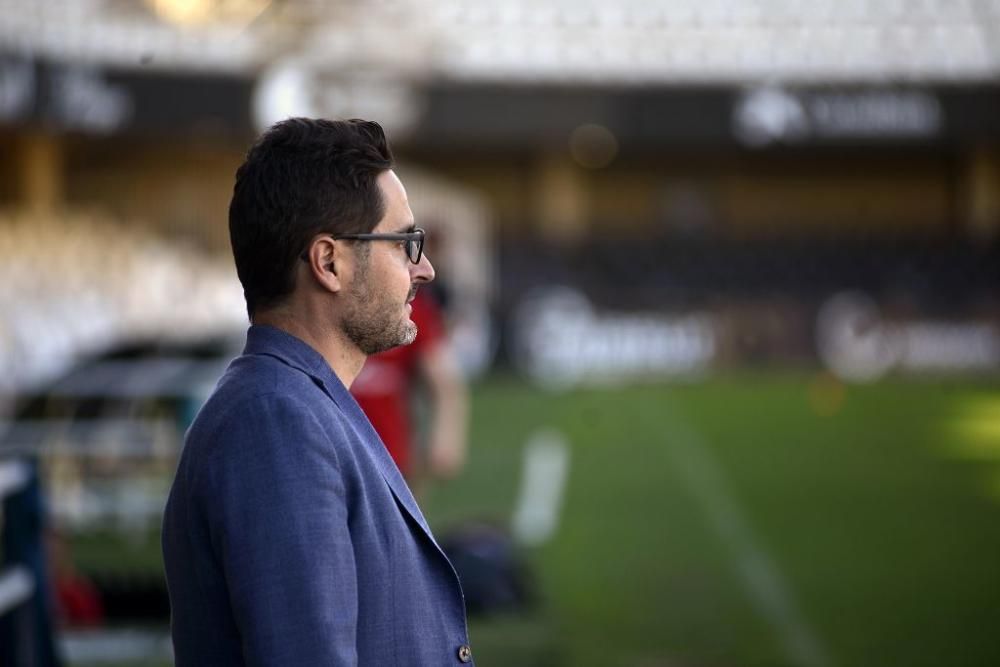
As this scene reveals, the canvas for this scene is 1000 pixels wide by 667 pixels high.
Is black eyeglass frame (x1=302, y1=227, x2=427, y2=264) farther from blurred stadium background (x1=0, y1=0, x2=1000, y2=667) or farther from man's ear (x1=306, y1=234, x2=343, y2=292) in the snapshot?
blurred stadium background (x1=0, y1=0, x2=1000, y2=667)

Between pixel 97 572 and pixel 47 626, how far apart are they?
14.6ft

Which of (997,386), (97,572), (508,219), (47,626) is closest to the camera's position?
(47,626)

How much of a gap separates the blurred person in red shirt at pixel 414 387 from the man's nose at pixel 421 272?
4557 millimetres

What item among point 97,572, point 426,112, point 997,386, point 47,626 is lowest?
point 997,386

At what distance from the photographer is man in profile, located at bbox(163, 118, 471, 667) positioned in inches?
87.2

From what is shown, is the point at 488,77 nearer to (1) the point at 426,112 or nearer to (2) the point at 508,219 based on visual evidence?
(1) the point at 426,112

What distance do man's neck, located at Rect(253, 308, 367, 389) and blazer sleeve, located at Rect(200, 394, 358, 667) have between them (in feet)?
0.80

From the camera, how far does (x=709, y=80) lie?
3111 cm

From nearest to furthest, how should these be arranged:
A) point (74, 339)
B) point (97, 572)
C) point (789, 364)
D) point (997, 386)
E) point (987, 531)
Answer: point (97, 572), point (987, 531), point (74, 339), point (997, 386), point (789, 364)

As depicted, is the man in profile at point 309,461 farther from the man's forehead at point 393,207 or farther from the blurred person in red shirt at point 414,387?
the blurred person in red shirt at point 414,387

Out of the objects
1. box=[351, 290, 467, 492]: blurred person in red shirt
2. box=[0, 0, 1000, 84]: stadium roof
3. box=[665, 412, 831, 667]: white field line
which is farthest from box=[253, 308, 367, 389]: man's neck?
box=[0, 0, 1000, 84]: stadium roof

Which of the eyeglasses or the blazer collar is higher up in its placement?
the eyeglasses

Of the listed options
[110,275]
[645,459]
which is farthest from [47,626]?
[110,275]

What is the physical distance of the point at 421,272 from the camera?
265cm
